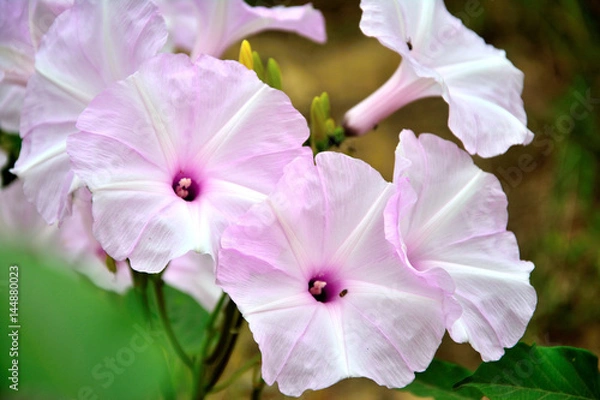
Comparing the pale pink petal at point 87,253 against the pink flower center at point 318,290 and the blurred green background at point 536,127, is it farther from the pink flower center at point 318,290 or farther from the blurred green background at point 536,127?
the blurred green background at point 536,127

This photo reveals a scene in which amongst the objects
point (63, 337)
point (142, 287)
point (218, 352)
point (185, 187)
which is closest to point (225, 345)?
point (218, 352)

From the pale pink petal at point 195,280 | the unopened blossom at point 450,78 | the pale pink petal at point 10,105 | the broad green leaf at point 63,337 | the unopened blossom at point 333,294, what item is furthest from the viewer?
the pale pink petal at point 195,280

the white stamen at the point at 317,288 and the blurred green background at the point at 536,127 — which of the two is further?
the blurred green background at the point at 536,127

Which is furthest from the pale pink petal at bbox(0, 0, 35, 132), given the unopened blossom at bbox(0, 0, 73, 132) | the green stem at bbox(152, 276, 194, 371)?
the green stem at bbox(152, 276, 194, 371)

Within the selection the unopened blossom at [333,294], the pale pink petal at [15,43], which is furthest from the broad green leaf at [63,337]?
the pale pink petal at [15,43]

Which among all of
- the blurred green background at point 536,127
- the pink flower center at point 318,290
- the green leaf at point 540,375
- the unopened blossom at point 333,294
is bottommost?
the blurred green background at point 536,127

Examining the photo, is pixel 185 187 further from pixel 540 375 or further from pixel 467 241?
pixel 540 375

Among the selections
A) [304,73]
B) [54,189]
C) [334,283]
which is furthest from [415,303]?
[304,73]
